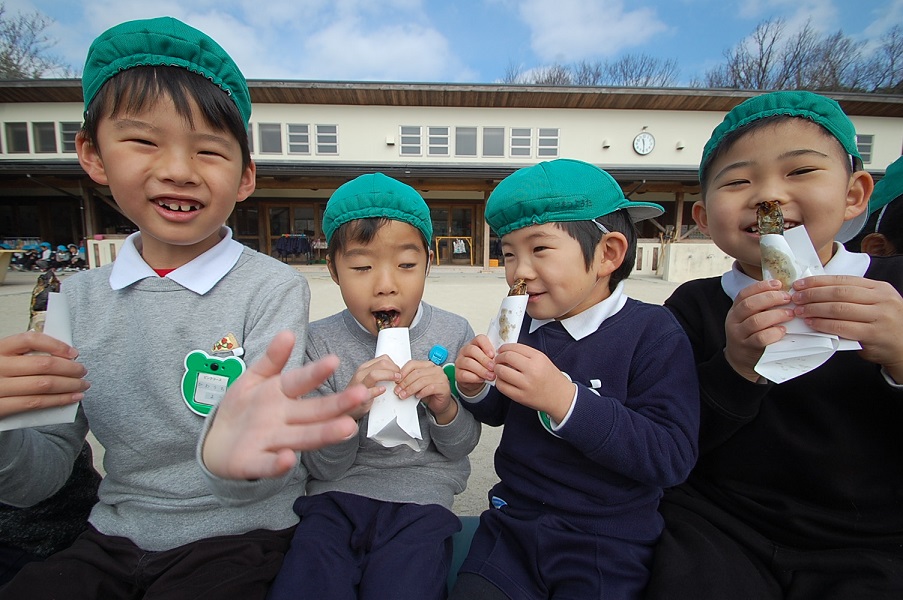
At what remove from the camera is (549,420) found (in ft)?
3.80

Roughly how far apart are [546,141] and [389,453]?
16.2 m

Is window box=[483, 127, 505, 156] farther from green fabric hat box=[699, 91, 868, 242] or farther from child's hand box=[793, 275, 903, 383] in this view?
child's hand box=[793, 275, 903, 383]

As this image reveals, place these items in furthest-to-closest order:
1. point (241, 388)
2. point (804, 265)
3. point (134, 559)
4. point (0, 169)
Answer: point (0, 169) → point (134, 559) → point (804, 265) → point (241, 388)

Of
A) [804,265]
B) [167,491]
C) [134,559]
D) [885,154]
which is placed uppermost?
[885,154]

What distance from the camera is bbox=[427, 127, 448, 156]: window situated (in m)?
15.7

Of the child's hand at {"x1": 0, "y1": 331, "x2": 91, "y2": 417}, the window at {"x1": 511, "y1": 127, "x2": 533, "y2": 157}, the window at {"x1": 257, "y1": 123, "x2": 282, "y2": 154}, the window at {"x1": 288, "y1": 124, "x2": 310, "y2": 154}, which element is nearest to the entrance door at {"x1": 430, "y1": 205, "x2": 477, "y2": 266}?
the window at {"x1": 511, "y1": 127, "x2": 533, "y2": 157}

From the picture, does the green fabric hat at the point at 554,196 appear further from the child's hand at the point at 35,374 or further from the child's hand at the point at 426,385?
the child's hand at the point at 35,374

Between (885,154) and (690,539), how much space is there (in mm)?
22962

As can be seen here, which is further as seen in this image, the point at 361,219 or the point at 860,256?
the point at 361,219

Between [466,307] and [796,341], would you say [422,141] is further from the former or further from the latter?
[796,341]

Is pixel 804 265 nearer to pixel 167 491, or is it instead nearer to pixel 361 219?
pixel 361 219

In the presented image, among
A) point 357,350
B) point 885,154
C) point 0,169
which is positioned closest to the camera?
point 357,350

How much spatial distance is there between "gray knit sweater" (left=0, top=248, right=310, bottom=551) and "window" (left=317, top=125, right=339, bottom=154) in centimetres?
1558

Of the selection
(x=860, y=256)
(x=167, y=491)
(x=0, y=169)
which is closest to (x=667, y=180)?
(x=860, y=256)
